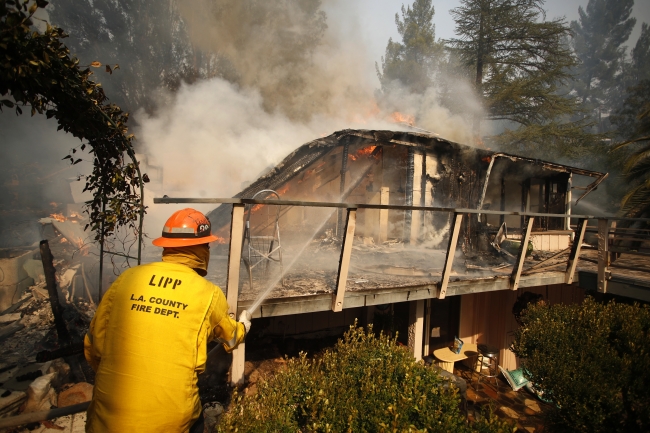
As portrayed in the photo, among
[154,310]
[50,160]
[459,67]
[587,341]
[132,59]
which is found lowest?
[587,341]

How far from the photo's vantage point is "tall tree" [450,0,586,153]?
1814 cm

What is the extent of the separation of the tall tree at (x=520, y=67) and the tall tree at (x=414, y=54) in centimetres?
639

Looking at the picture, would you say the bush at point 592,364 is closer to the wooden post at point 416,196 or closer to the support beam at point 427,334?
the support beam at point 427,334

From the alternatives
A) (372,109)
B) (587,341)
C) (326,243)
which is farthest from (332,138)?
(372,109)

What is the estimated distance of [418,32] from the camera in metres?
32.6

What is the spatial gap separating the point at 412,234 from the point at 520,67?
16713 millimetres

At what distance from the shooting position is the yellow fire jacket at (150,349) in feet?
6.07

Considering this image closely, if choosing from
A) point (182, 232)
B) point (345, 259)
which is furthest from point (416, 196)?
point (182, 232)

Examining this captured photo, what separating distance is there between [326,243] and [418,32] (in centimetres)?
3143

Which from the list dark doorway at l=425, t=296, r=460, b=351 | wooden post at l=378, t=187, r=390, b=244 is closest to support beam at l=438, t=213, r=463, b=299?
dark doorway at l=425, t=296, r=460, b=351

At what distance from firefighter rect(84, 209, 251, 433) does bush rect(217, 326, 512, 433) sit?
592mm

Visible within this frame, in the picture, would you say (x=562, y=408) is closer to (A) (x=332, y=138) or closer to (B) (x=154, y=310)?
(B) (x=154, y=310)

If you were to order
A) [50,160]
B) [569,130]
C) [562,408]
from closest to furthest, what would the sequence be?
[562,408]
[50,160]
[569,130]

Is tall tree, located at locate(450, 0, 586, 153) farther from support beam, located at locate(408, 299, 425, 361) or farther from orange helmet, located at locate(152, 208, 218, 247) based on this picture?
orange helmet, located at locate(152, 208, 218, 247)
